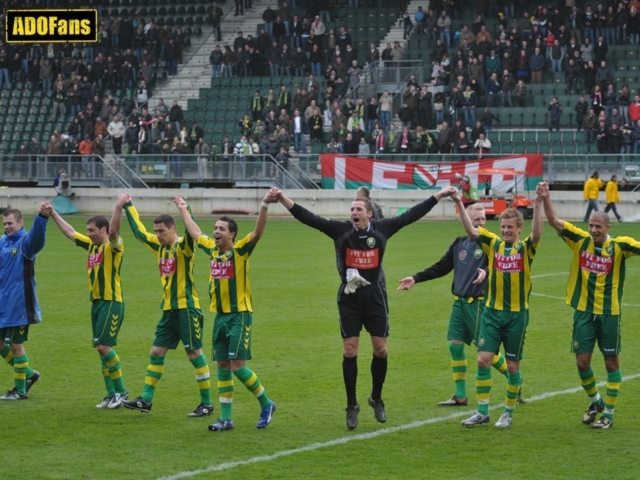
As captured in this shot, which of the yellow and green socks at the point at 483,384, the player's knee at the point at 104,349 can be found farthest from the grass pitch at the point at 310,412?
the player's knee at the point at 104,349

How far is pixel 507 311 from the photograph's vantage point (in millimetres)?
8430

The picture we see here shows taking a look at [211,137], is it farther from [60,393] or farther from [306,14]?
[60,393]

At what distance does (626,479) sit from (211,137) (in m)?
33.5

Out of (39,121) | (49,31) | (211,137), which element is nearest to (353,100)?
(211,137)

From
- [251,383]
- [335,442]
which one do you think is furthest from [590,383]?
[251,383]

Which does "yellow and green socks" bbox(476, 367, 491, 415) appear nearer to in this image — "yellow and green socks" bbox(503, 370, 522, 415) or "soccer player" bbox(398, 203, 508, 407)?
"yellow and green socks" bbox(503, 370, 522, 415)

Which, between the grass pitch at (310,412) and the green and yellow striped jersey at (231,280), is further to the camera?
the green and yellow striped jersey at (231,280)

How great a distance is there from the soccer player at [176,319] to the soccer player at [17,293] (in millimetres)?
1414

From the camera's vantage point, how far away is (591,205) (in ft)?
98.5

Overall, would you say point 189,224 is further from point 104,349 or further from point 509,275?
point 509,275

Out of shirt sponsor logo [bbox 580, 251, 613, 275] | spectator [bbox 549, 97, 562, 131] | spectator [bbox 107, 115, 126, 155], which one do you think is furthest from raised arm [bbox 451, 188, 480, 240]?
spectator [bbox 107, 115, 126, 155]

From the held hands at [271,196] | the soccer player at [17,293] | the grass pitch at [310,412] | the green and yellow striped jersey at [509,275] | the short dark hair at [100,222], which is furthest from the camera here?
the soccer player at [17,293]

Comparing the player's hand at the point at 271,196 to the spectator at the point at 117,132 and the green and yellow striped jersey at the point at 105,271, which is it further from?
the spectator at the point at 117,132

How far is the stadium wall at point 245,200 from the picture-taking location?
3244 centimetres
